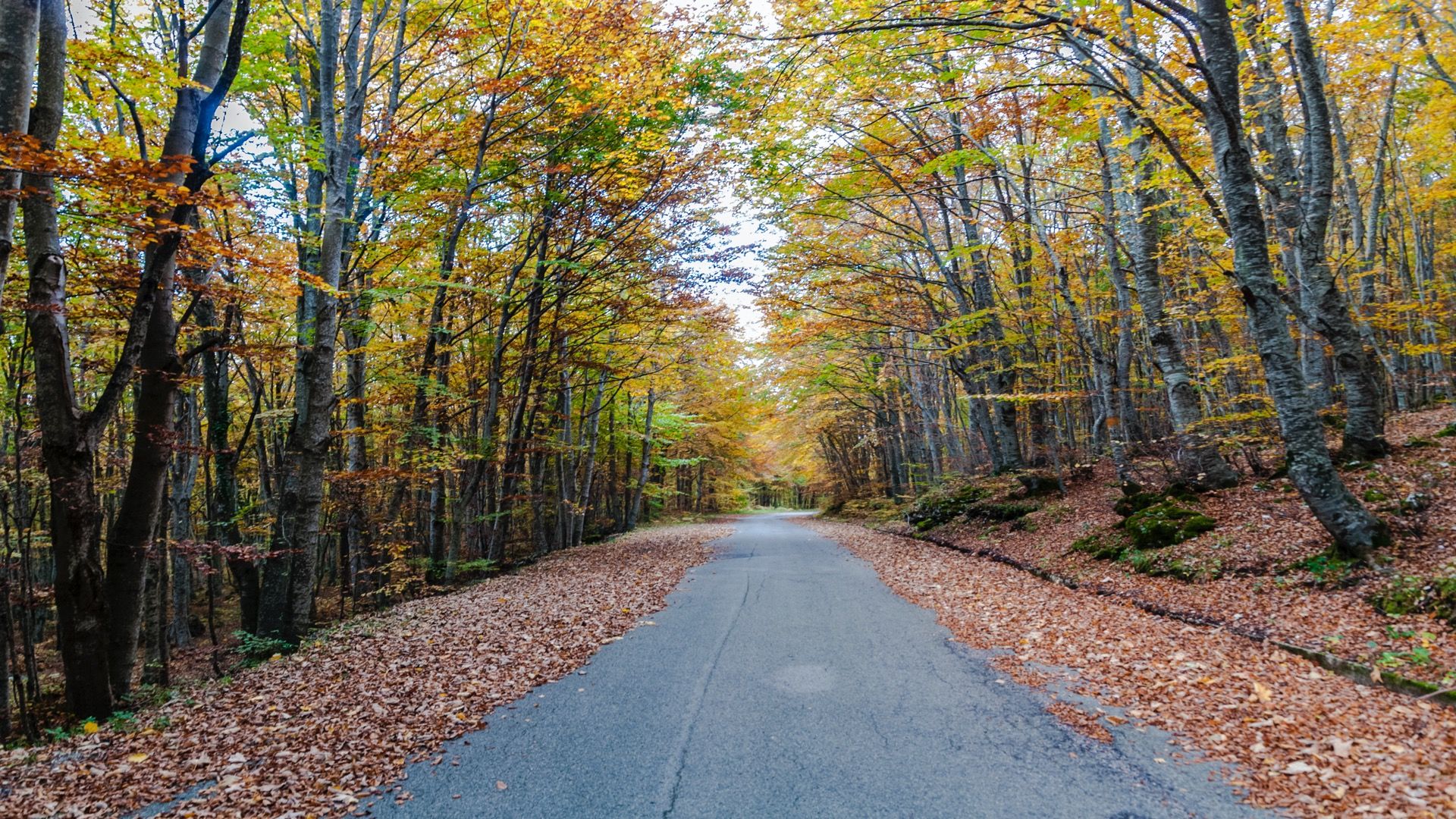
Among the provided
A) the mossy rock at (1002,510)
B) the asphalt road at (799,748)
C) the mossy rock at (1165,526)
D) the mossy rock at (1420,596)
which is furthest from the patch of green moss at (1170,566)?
the mossy rock at (1002,510)

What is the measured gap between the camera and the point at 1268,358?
21.1 ft

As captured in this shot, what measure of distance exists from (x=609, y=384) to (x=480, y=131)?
988 centimetres

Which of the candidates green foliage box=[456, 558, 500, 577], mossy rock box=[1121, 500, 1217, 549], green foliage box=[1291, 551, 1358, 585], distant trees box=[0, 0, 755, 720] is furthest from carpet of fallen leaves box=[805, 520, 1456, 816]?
green foliage box=[456, 558, 500, 577]

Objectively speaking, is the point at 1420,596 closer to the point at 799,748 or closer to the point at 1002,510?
the point at 799,748

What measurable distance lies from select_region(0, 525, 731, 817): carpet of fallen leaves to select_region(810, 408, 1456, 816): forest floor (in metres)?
4.49

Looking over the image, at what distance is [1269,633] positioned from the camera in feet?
17.7

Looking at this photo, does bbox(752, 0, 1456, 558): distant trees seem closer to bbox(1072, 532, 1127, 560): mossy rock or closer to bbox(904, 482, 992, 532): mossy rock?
bbox(904, 482, 992, 532): mossy rock

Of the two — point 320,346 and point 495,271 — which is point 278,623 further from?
point 495,271

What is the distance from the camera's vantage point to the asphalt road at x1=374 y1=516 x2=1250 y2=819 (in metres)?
3.28

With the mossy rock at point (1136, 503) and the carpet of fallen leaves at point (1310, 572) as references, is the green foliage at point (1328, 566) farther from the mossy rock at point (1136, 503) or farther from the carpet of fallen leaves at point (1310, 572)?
the mossy rock at point (1136, 503)

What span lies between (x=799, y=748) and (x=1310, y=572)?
592cm

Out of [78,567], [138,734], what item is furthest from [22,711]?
[138,734]

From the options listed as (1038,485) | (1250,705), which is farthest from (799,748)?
(1038,485)

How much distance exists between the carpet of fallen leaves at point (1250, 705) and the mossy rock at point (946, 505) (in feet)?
28.2
